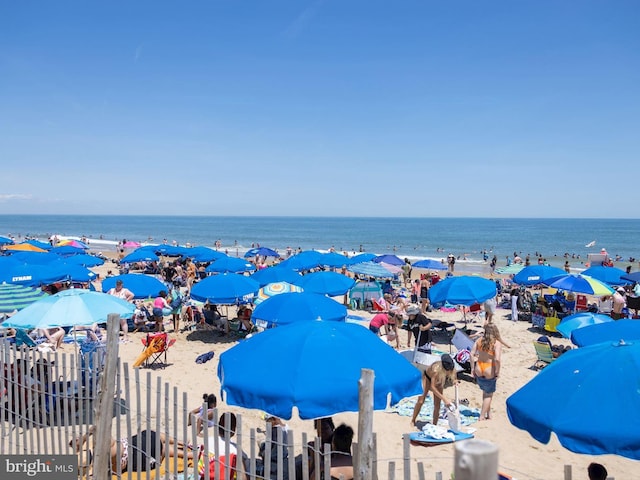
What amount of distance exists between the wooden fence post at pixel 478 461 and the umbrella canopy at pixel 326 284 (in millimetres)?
11029

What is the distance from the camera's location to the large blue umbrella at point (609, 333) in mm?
5078

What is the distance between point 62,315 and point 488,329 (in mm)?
6679

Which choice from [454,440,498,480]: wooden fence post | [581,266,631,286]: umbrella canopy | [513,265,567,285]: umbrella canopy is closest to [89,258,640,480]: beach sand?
[454,440,498,480]: wooden fence post

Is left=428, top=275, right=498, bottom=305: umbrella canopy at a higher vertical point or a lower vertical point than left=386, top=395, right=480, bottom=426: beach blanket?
higher

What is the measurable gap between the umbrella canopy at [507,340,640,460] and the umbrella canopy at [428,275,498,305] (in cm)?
727

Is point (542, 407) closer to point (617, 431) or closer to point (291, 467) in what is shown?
point (617, 431)

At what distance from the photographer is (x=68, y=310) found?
7512 mm

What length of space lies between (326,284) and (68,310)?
6660mm

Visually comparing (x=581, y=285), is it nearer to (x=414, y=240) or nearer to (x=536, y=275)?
(x=536, y=275)

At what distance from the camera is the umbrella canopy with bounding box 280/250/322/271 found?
1738 centimetres

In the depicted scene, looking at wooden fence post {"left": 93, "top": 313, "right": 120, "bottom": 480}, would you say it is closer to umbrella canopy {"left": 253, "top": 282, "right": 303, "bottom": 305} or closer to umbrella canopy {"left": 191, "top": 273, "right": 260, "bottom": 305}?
umbrella canopy {"left": 191, "top": 273, "right": 260, "bottom": 305}

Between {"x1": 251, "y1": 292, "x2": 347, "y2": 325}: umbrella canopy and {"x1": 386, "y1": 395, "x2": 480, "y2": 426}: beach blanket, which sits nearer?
{"x1": 386, "y1": 395, "x2": 480, "y2": 426}: beach blanket

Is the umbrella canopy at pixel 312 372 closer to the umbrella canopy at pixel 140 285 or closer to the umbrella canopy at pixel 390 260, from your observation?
the umbrella canopy at pixel 140 285

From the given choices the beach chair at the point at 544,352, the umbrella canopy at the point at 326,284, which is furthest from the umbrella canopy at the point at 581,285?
the umbrella canopy at the point at 326,284
